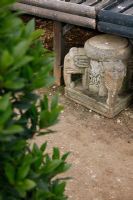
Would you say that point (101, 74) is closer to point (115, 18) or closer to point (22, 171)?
point (115, 18)

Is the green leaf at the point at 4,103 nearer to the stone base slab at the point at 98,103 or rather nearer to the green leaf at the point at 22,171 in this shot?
the green leaf at the point at 22,171

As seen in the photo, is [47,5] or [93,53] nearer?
[93,53]

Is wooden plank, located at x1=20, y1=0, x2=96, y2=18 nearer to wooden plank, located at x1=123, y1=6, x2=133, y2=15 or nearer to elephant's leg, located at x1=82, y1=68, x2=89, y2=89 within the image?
Answer: wooden plank, located at x1=123, y1=6, x2=133, y2=15

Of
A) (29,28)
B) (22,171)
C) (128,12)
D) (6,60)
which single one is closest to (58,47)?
(128,12)

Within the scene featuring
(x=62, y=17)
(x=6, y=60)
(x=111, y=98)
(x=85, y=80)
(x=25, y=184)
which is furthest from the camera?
(x=85, y=80)

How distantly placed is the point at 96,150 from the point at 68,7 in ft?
6.01

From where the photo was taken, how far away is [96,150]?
4582mm

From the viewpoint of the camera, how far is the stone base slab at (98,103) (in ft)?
16.5

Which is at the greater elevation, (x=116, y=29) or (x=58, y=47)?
(x=116, y=29)

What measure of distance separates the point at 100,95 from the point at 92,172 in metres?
1.27

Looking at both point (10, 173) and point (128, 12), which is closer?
point (10, 173)

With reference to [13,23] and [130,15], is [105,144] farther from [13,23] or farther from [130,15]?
[13,23]

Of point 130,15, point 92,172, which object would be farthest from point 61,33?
point 92,172

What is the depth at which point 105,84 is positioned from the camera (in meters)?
4.96
